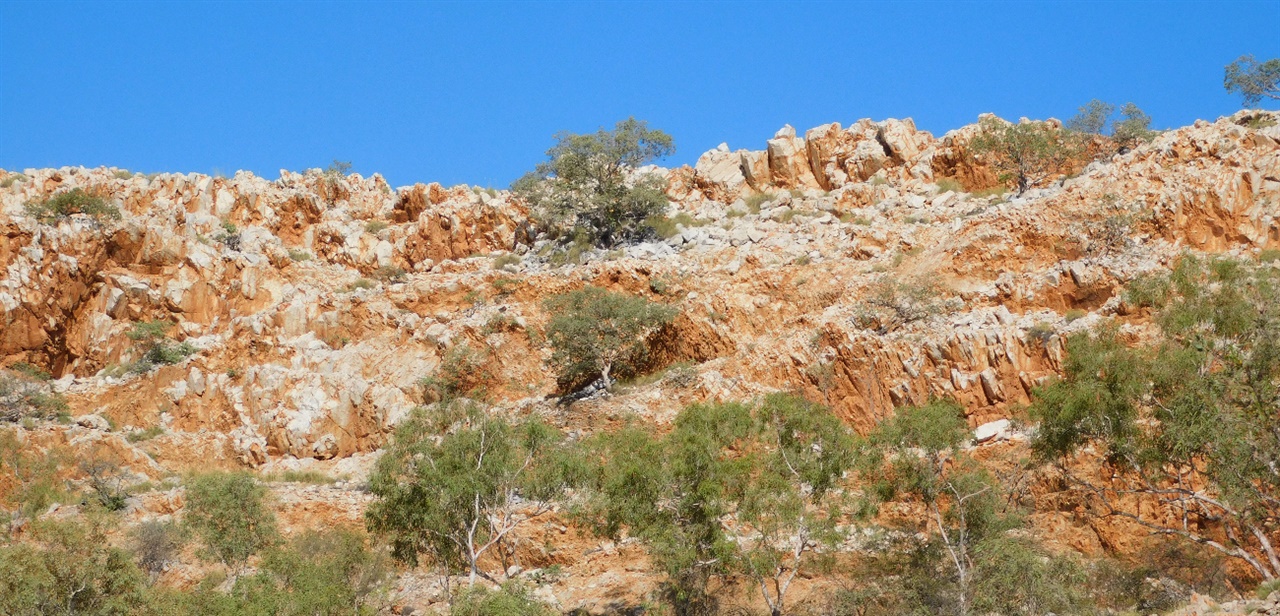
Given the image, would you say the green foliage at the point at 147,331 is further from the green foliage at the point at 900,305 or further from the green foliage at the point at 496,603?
the green foliage at the point at 900,305

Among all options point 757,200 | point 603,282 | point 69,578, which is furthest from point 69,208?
point 69,578

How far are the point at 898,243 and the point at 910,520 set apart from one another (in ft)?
46.0

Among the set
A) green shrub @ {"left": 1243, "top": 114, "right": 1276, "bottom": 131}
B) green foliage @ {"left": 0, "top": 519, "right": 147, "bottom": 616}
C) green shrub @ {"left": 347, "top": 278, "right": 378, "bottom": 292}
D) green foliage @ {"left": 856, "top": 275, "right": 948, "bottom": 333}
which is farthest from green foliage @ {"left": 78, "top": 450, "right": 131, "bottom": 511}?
green shrub @ {"left": 1243, "top": 114, "right": 1276, "bottom": 131}

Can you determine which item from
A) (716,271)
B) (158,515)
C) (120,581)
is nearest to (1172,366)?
(716,271)

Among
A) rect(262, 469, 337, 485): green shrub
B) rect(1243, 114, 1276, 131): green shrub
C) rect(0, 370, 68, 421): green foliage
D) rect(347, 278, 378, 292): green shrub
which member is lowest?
rect(262, 469, 337, 485): green shrub

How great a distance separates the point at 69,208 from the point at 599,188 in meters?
21.1

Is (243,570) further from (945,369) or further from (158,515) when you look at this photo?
(945,369)

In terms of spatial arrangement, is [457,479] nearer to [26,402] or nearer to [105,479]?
[105,479]

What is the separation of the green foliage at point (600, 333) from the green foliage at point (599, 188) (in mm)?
8092

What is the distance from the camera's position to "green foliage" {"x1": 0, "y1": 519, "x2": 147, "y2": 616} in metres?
22.2

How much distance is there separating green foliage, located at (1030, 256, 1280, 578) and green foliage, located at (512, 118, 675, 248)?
23436 mm

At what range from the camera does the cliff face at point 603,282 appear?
32969 mm

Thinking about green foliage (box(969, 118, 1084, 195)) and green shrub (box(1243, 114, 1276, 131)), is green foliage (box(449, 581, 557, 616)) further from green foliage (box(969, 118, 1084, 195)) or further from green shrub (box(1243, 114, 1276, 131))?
green shrub (box(1243, 114, 1276, 131))

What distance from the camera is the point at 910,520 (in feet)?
89.7
